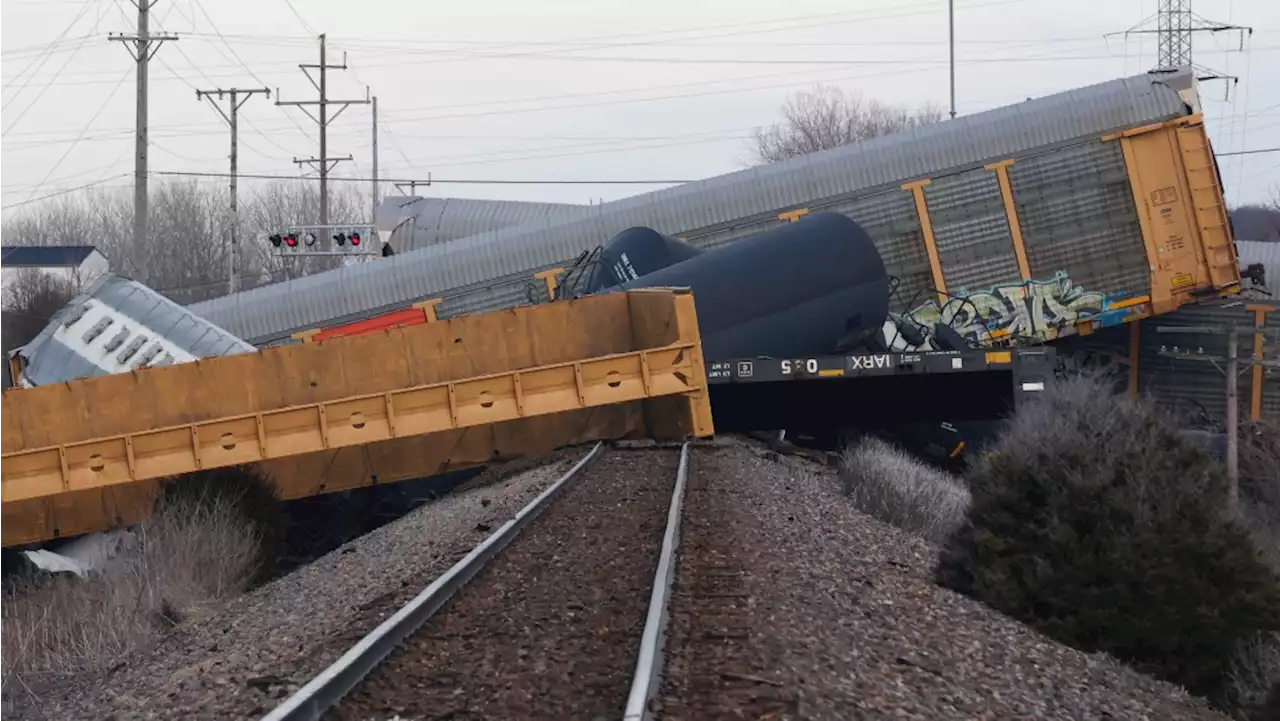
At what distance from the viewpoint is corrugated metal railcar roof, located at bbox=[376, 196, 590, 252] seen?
40062 mm

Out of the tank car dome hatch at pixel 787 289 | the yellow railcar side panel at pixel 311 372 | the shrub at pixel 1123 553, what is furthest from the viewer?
the tank car dome hatch at pixel 787 289

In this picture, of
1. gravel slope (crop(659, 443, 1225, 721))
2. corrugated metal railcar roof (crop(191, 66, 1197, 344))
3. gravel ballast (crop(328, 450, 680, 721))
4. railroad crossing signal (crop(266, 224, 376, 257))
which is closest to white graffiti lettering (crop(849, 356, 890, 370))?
gravel slope (crop(659, 443, 1225, 721))

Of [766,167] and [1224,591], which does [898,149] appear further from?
[1224,591]

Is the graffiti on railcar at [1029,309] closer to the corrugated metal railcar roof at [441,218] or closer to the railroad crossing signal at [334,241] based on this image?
the corrugated metal railcar roof at [441,218]

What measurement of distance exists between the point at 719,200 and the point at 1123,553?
779 inches

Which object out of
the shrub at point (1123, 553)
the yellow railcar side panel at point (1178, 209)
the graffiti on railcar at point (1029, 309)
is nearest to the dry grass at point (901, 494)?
the shrub at point (1123, 553)

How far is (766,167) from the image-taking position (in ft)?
93.9

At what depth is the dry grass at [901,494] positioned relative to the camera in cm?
1462

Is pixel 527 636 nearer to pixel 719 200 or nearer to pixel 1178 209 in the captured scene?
pixel 719 200

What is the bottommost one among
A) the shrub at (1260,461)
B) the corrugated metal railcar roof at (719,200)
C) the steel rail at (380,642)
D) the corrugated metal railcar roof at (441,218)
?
the shrub at (1260,461)

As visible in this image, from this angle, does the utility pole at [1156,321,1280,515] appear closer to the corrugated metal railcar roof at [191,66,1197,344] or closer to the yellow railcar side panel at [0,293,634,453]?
the corrugated metal railcar roof at [191,66,1197,344]

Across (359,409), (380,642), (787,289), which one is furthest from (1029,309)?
(380,642)

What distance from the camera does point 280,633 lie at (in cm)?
827

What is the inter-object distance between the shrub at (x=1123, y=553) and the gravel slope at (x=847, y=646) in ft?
1.61
